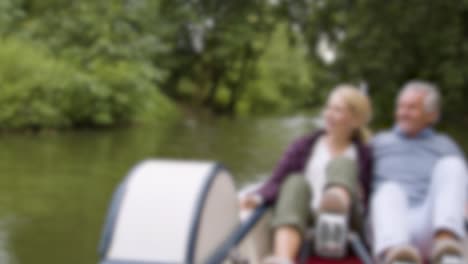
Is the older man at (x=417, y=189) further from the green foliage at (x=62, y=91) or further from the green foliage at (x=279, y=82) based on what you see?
the green foliage at (x=279, y=82)

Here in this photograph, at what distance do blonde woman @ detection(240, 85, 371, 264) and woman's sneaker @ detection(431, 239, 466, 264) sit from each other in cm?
40

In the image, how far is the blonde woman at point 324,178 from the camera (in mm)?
2705

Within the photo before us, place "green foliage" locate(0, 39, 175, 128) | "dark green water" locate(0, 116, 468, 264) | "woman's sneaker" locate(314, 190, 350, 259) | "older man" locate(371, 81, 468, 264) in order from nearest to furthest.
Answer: "older man" locate(371, 81, 468, 264)
"woman's sneaker" locate(314, 190, 350, 259)
"dark green water" locate(0, 116, 468, 264)
"green foliage" locate(0, 39, 175, 128)

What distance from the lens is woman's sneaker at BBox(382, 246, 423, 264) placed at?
2.35m

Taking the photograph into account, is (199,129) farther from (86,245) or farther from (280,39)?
(280,39)

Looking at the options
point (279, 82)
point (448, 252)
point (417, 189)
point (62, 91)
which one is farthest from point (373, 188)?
point (279, 82)

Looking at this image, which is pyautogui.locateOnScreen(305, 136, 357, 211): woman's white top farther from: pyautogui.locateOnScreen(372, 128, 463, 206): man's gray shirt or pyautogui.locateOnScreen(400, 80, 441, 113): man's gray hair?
pyautogui.locateOnScreen(400, 80, 441, 113): man's gray hair

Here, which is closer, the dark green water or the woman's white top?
the woman's white top

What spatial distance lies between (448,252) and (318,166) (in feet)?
2.58

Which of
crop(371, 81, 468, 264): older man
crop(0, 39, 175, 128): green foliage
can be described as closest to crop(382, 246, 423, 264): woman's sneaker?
crop(371, 81, 468, 264): older man

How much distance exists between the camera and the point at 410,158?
3.02 metres

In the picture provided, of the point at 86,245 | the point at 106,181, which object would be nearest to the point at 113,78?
the point at 106,181

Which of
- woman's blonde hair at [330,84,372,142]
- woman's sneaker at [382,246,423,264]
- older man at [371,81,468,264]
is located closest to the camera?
woman's sneaker at [382,246,423,264]

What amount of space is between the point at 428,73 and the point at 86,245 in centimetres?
950
